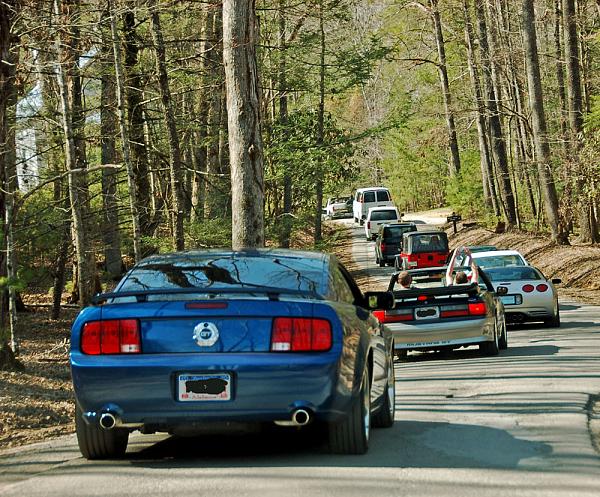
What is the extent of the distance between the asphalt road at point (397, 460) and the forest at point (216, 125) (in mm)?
3132

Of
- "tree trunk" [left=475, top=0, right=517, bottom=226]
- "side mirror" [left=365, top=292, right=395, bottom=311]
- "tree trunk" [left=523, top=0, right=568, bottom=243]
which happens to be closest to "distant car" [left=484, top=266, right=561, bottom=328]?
"side mirror" [left=365, top=292, right=395, bottom=311]

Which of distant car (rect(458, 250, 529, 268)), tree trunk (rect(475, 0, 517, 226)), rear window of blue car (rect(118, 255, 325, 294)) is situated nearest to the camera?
rear window of blue car (rect(118, 255, 325, 294))

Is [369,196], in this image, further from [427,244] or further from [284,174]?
[284,174]

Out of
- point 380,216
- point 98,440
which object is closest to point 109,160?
point 98,440

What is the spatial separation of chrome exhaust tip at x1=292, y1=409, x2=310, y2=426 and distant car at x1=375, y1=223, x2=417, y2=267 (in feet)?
128

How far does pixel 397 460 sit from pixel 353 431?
366 millimetres

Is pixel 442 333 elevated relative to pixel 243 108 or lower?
lower

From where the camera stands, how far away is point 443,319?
1661 cm

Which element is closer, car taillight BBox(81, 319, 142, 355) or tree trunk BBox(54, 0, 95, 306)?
car taillight BBox(81, 319, 142, 355)

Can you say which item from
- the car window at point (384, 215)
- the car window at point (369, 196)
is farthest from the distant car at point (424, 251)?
the car window at point (369, 196)

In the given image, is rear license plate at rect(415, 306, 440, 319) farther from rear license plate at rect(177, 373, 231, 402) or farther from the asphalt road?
rear license plate at rect(177, 373, 231, 402)

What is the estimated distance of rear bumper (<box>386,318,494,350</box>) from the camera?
1644cm

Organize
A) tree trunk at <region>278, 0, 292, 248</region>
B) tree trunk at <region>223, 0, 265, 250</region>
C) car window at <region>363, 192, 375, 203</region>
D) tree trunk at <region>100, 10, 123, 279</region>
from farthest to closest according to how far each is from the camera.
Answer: car window at <region>363, 192, 375, 203</region> < tree trunk at <region>278, 0, 292, 248</region> < tree trunk at <region>100, 10, 123, 279</region> < tree trunk at <region>223, 0, 265, 250</region>

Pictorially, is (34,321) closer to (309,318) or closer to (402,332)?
(402,332)
